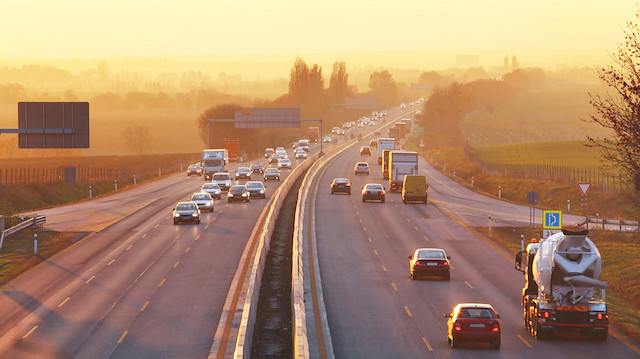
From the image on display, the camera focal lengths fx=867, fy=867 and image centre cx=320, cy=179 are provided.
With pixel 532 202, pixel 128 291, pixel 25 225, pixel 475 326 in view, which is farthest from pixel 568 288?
pixel 25 225

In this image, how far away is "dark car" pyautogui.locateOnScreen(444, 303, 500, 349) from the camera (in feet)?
77.0

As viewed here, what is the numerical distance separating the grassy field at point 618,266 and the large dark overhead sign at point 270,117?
88397mm

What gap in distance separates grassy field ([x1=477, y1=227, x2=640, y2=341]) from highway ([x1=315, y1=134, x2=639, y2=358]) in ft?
6.05

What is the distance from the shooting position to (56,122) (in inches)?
1683

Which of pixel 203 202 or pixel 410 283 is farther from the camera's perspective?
pixel 203 202

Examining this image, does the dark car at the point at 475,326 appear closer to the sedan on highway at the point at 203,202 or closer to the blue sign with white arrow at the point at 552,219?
the blue sign with white arrow at the point at 552,219

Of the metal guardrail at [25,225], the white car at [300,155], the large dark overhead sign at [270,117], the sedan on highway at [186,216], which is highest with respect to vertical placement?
the large dark overhead sign at [270,117]

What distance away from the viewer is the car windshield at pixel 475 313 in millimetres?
23672

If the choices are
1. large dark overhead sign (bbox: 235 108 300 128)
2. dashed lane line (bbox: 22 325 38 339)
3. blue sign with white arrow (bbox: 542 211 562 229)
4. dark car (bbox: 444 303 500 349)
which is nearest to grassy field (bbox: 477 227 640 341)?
blue sign with white arrow (bbox: 542 211 562 229)

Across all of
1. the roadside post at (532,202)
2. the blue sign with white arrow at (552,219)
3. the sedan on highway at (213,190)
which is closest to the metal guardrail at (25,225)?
the sedan on highway at (213,190)

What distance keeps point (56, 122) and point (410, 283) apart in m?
19.6

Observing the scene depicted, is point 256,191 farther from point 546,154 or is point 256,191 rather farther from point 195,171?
point 546,154

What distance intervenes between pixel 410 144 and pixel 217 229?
136 m

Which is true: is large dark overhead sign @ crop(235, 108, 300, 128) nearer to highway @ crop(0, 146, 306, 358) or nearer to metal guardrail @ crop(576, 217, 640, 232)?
highway @ crop(0, 146, 306, 358)
